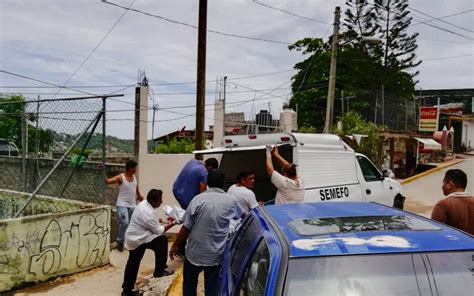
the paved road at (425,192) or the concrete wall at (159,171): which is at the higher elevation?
the concrete wall at (159,171)

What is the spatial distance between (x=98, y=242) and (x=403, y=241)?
A: 18.5 ft

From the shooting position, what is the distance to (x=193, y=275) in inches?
167

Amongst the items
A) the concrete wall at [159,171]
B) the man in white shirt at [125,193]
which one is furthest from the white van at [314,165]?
the concrete wall at [159,171]

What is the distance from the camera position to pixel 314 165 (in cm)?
741

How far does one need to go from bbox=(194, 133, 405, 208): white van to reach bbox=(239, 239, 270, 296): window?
4179 mm

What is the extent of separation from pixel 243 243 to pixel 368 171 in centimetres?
640

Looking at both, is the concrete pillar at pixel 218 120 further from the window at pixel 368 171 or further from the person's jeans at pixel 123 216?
the person's jeans at pixel 123 216

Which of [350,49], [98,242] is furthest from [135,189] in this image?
[350,49]

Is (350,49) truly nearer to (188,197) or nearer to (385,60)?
(385,60)

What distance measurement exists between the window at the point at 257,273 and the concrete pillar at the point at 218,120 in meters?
9.32

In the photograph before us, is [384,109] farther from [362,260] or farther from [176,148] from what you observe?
[362,260]

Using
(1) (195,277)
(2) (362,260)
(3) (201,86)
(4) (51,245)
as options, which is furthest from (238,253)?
(3) (201,86)

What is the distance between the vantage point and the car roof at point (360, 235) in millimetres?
2346

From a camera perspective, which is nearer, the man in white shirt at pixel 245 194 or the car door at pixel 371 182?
the man in white shirt at pixel 245 194
